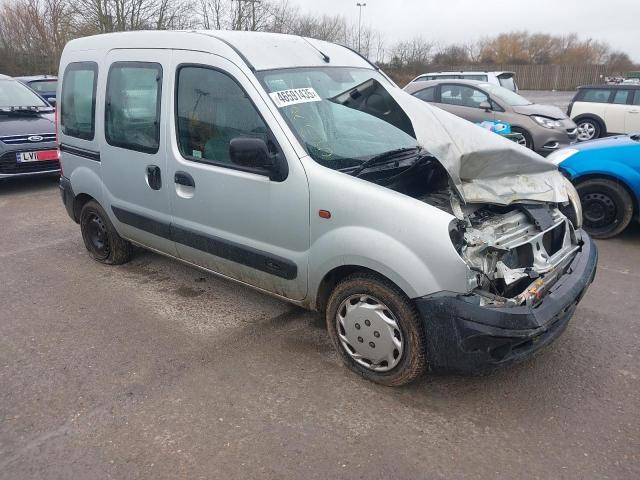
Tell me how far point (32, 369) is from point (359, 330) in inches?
82.0

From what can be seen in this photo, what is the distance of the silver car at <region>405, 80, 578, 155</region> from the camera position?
33.1 ft

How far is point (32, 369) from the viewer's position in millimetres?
3266

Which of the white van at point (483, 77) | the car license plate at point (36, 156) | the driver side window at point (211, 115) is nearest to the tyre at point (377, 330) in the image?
the driver side window at point (211, 115)

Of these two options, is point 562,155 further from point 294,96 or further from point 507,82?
point 507,82

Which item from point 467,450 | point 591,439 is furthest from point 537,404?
point 467,450

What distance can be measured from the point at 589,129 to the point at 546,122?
3.40 meters

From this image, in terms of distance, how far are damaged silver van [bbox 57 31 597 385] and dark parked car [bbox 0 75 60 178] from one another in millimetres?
4510

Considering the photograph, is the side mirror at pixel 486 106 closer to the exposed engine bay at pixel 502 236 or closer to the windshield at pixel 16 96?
the exposed engine bay at pixel 502 236

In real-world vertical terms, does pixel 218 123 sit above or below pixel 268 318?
above

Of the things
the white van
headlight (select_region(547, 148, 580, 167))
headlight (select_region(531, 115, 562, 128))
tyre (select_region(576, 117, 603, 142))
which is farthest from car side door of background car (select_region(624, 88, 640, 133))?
headlight (select_region(547, 148, 580, 167))

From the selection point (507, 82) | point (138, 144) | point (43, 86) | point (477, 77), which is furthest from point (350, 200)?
point (43, 86)

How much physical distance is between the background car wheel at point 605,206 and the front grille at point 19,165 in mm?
7556

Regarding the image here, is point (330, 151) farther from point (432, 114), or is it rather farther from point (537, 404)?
point (537, 404)

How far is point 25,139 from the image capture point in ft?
25.6
